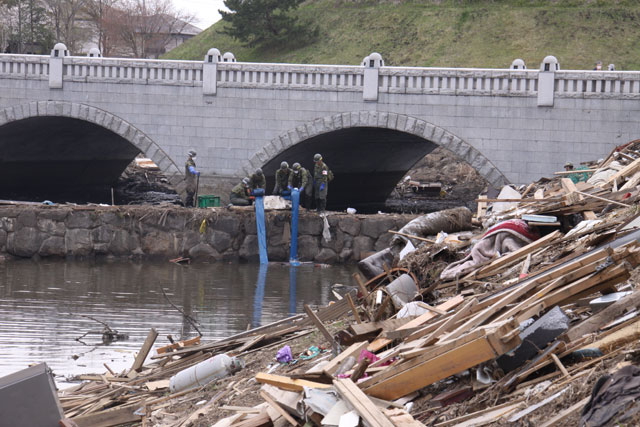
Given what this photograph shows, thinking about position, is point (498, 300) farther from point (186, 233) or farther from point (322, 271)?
point (186, 233)

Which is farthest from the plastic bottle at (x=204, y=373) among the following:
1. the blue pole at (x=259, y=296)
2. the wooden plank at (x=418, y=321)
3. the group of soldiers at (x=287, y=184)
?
the group of soldiers at (x=287, y=184)

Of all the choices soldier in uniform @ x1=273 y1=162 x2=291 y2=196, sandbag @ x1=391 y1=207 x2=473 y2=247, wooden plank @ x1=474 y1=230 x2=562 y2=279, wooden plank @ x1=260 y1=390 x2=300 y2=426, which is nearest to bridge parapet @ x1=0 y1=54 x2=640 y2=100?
soldier in uniform @ x1=273 y1=162 x2=291 y2=196

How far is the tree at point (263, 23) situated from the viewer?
4284 cm

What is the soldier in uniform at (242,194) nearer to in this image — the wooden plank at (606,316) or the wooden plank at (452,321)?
the wooden plank at (452,321)

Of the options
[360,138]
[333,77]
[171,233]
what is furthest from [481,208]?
[360,138]

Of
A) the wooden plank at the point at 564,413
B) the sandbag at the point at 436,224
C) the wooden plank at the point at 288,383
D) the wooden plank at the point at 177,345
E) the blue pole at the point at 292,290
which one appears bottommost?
the blue pole at the point at 292,290

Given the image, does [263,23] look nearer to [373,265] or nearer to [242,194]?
[242,194]

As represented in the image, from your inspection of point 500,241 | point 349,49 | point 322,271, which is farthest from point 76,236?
point 349,49

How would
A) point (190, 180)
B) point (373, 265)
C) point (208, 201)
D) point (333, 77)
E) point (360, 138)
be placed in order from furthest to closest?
point (360, 138) → point (333, 77) → point (190, 180) → point (208, 201) → point (373, 265)

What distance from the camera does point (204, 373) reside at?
827cm

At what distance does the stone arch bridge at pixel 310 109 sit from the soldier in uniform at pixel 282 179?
136 inches

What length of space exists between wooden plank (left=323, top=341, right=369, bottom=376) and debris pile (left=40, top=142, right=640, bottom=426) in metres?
0.02

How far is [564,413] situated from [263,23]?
41.0 m

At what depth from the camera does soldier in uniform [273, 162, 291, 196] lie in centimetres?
2124
